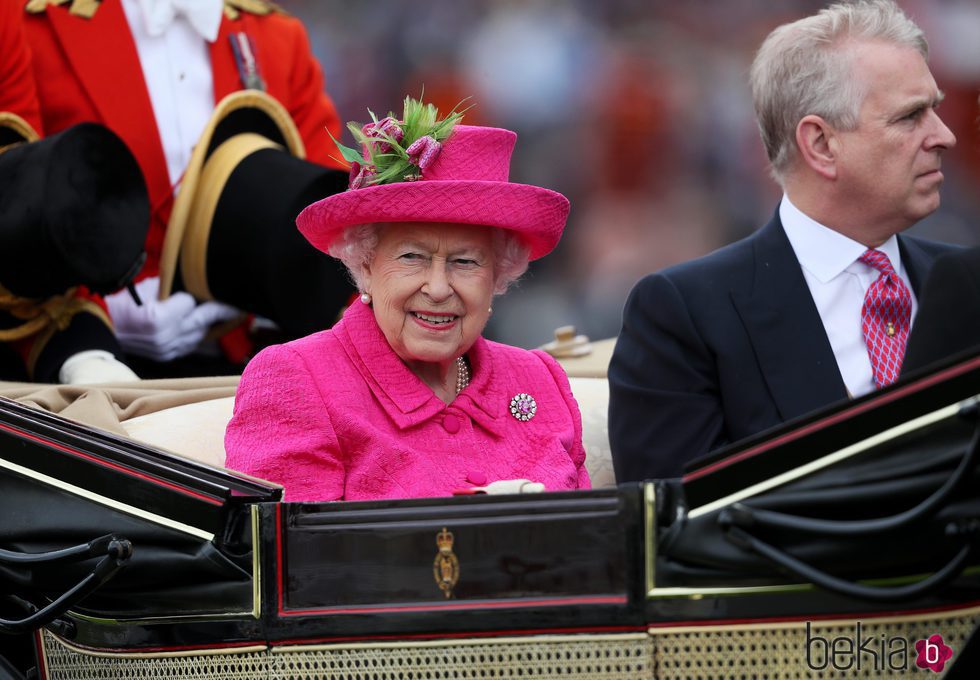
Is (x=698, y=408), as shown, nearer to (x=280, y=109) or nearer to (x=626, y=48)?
(x=280, y=109)

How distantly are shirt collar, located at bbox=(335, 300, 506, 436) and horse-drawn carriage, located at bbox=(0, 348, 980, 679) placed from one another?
48 centimetres

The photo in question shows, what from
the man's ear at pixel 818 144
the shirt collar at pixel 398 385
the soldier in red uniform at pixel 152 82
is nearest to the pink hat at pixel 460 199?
the shirt collar at pixel 398 385

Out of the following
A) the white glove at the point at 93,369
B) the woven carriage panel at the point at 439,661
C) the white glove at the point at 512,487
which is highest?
the white glove at the point at 93,369

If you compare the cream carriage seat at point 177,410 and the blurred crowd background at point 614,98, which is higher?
the blurred crowd background at point 614,98

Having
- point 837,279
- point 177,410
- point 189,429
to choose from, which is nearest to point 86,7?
point 177,410

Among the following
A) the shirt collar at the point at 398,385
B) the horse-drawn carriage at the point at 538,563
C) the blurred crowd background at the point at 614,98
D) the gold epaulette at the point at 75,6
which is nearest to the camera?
the horse-drawn carriage at the point at 538,563

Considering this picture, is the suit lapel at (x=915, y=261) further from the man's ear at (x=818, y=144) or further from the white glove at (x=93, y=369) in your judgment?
the white glove at (x=93, y=369)

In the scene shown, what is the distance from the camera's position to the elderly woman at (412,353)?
2.01 metres

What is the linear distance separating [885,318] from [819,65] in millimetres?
451

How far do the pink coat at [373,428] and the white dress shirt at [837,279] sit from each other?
18.4 inches

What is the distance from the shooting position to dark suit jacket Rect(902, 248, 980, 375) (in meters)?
1.72

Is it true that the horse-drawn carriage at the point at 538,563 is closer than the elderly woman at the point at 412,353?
Yes

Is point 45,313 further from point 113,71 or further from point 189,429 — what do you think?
point 189,429

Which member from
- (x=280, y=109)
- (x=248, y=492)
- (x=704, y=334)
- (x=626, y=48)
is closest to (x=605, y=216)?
(x=626, y=48)
